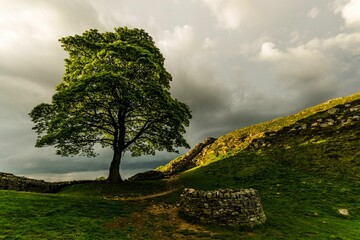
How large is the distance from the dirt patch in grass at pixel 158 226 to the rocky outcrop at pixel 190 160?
105 ft

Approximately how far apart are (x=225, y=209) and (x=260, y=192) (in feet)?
44.2

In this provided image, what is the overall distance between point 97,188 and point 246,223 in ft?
73.5

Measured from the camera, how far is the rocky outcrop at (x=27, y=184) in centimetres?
3384

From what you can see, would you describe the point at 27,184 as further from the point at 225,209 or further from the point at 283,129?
the point at 283,129

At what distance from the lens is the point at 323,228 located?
67.7ft

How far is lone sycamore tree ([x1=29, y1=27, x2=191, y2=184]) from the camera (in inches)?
1254

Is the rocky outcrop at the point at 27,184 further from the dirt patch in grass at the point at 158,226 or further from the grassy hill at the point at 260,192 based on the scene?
the dirt patch in grass at the point at 158,226

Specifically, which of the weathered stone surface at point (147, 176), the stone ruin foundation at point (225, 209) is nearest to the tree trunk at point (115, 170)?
the weathered stone surface at point (147, 176)

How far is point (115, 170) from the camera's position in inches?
1470

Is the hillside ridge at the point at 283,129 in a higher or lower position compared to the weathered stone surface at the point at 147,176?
higher

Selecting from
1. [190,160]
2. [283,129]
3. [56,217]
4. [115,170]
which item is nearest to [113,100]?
[115,170]

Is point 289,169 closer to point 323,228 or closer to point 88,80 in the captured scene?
point 323,228

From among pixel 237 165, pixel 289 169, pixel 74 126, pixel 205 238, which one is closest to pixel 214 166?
pixel 237 165

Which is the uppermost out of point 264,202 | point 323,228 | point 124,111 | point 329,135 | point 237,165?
point 124,111
